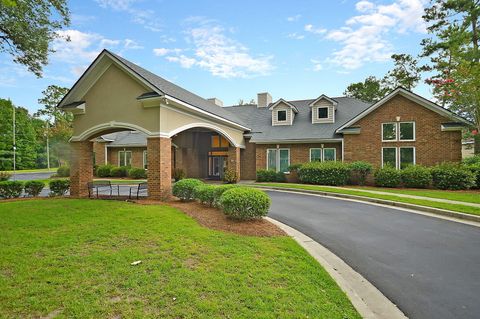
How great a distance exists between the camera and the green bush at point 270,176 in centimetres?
2055

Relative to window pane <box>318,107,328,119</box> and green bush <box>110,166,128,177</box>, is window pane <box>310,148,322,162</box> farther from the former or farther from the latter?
green bush <box>110,166,128,177</box>

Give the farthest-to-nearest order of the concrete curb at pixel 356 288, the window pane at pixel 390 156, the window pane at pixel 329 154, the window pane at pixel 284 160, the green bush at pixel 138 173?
the green bush at pixel 138 173 → the window pane at pixel 284 160 → the window pane at pixel 329 154 → the window pane at pixel 390 156 → the concrete curb at pixel 356 288

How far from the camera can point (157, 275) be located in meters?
3.97

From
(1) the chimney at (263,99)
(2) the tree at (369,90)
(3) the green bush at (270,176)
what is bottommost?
(3) the green bush at (270,176)

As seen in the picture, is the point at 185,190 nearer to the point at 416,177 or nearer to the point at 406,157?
the point at 416,177

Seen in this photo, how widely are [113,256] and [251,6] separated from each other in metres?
11.9

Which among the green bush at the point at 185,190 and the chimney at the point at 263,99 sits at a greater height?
the chimney at the point at 263,99

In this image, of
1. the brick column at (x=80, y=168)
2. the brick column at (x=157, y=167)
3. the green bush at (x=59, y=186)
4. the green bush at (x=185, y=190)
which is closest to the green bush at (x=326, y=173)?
the green bush at (x=185, y=190)

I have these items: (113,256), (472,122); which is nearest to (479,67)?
(472,122)

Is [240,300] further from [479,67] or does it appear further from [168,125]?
[479,67]

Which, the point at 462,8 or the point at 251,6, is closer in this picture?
the point at 251,6

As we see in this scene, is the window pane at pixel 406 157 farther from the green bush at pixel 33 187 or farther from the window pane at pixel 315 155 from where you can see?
the green bush at pixel 33 187

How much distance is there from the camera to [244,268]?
4.30 meters

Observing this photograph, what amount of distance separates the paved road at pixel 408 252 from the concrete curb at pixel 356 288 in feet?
0.54
